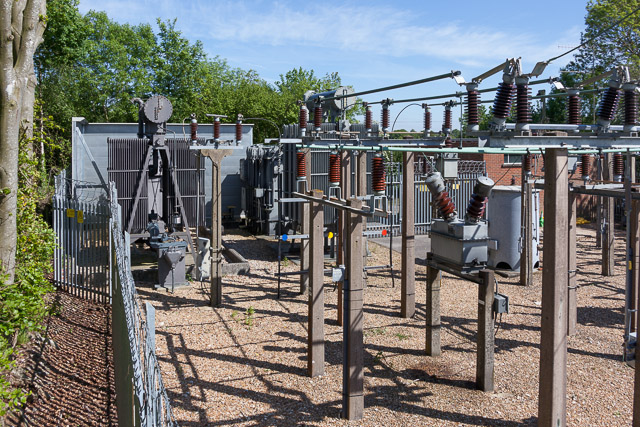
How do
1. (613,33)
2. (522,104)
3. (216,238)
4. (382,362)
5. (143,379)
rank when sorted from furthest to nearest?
(613,33) < (216,238) < (382,362) < (522,104) < (143,379)

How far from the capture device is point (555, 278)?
4852 millimetres

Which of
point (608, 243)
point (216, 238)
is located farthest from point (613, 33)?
point (216, 238)

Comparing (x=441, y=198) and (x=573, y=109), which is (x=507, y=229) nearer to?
(x=441, y=198)

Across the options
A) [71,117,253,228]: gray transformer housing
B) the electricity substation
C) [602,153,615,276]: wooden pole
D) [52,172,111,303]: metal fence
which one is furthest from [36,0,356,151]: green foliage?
[602,153,615,276]: wooden pole

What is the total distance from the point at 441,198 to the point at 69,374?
507cm

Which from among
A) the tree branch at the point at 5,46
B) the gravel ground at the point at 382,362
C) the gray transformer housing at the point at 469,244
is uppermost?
the tree branch at the point at 5,46

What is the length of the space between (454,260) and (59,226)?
25.0 ft

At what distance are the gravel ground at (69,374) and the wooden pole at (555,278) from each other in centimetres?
431

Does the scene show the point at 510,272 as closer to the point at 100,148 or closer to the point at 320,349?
the point at 320,349

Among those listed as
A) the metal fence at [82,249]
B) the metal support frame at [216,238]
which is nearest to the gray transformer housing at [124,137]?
the metal fence at [82,249]

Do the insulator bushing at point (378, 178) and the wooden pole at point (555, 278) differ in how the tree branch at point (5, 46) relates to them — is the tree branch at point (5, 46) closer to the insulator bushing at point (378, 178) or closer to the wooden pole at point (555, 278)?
the insulator bushing at point (378, 178)

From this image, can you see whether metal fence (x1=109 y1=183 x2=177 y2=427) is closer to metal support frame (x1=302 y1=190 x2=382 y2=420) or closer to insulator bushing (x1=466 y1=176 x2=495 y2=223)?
metal support frame (x1=302 y1=190 x2=382 y2=420)

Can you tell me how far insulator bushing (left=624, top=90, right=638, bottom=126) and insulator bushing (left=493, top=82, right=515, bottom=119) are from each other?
4.99ft

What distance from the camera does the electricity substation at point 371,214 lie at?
4922mm
